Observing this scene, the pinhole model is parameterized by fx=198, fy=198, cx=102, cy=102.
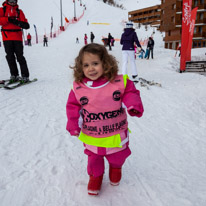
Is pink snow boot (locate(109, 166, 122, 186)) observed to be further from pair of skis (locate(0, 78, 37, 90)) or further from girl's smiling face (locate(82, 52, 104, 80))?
pair of skis (locate(0, 78, 37, 90))

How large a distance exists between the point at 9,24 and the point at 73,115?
4465 mm

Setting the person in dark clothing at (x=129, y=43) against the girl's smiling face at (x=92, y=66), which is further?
the person in dark clothing at (x=129, y=43)

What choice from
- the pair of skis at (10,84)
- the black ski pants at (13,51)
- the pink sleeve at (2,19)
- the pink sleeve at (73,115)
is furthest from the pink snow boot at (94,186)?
the pink sleeve at (2,19)

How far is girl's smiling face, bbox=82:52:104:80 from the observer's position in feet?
5.37

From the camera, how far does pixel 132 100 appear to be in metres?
1.58

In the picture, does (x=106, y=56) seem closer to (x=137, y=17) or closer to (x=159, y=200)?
(x=159, y=200)

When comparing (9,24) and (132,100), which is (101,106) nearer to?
(132,100)

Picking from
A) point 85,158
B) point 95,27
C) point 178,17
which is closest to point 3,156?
point 85,158

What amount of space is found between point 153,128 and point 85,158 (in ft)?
5.21

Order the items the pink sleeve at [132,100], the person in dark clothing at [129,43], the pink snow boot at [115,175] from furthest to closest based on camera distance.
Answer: the person in dark clothing at [129,43]
the pink snow boot at [115,175]
the pink sleeve at [132,100]

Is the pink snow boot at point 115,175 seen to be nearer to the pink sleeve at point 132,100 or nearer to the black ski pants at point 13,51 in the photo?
the pink sleeve at point 132,100

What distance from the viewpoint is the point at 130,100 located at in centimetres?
159

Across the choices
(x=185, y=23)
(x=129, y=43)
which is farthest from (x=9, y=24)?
(x=185, y=23)

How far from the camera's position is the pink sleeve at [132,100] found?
1.55 meters
